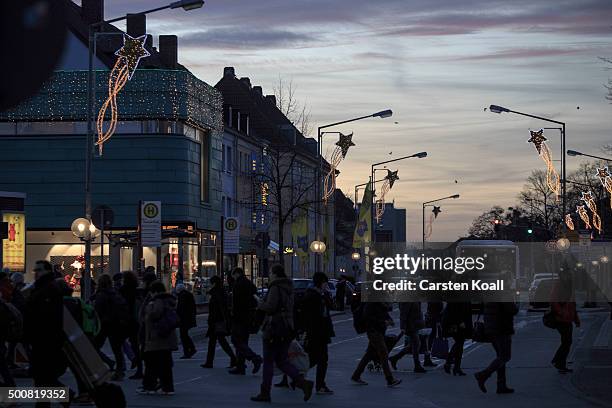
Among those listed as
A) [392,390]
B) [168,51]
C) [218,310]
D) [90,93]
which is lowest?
[392,390]

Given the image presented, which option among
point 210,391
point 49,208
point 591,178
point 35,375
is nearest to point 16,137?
point 49,208

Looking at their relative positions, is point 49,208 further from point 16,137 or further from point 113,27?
point 113,27

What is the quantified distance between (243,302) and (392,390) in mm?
4062

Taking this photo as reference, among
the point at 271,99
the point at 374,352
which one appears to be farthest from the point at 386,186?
the point at 374,352

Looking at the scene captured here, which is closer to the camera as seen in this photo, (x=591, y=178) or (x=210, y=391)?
(x=210, y=391)

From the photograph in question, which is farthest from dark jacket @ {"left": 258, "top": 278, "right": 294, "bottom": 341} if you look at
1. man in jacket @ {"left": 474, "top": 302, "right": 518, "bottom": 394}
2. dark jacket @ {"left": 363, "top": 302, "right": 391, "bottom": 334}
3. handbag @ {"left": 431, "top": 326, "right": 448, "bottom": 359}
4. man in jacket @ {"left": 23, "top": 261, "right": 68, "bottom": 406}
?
handbag @ {"left": 431, "top": 326, "right": 448, "bottom": 359}

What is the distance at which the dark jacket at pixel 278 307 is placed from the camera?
53.6 feet

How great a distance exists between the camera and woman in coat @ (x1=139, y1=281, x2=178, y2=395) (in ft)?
53.6

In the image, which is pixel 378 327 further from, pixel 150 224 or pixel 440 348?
pixel 150 224

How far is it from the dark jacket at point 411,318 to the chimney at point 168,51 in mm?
56791

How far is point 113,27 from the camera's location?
7862 cm

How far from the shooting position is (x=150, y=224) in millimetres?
34062

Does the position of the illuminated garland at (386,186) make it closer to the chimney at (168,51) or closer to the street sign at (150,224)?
the chimney at (168,51)

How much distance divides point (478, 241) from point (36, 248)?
69.2 feet
